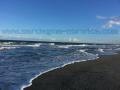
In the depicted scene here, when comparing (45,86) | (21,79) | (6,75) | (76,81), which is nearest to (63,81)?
(76,81)

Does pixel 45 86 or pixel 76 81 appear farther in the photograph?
pixel 76 81

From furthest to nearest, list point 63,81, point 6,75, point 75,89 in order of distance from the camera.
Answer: point 6,75, point 63,81, point 75,89

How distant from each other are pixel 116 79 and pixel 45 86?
16.2ft

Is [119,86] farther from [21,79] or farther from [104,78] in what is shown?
[21,79]

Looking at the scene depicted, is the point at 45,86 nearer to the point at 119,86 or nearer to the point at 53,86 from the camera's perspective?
the point at 53,86

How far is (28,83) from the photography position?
15.5m

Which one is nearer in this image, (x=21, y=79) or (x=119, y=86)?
(x=119, y=86)

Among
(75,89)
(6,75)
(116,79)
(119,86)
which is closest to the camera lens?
(75,89)

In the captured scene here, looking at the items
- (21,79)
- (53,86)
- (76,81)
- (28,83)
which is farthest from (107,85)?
(21,79)

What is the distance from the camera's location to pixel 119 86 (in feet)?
48.2

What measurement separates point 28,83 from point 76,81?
2751 mm

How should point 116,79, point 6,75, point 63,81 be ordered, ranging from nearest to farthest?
point 63,81 < point 116,79 < point 6,75

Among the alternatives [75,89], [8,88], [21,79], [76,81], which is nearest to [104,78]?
[76,81]

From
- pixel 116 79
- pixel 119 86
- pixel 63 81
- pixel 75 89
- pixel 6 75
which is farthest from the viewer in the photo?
pixel 6 75
